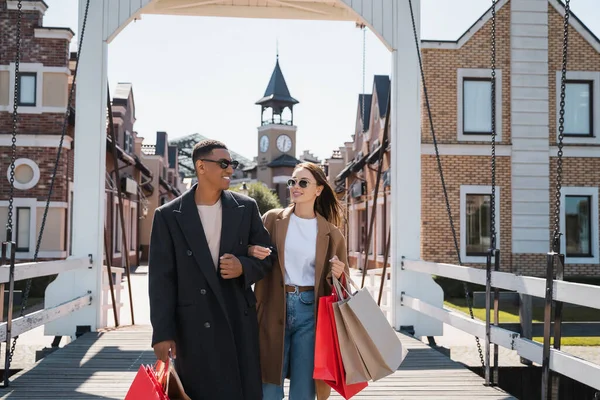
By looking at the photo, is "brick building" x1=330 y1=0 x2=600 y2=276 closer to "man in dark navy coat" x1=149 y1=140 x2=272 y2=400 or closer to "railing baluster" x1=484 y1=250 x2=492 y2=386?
"railing baluster" x1=484 y1=250 x2=492 y2=386

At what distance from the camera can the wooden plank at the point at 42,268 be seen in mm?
5406

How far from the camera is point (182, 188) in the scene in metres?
57.3

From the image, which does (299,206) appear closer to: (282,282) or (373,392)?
(282,282)

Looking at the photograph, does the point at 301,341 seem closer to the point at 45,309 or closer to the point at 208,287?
the point at 208,287

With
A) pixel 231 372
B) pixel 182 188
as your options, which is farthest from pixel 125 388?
pixel 182 188

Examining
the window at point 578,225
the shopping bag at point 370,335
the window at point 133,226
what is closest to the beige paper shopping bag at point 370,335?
the shopping bag at point 370,335

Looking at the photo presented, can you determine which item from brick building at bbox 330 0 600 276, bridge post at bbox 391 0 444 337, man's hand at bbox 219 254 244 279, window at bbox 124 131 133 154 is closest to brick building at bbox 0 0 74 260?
brick building at bbox 330 0 600 276

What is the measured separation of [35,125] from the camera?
18.3 m

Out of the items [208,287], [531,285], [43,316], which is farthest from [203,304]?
[43,316]

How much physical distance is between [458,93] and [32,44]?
1094 centimetres

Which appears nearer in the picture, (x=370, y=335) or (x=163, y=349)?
(x=163, y=349)

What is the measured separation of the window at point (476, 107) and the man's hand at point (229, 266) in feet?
49.8

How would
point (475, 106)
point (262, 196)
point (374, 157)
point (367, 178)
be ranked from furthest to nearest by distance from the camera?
point (262, 196) < point (367, 178) < point (374, 157) < point (475, 106)

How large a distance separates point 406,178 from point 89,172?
364 cm
